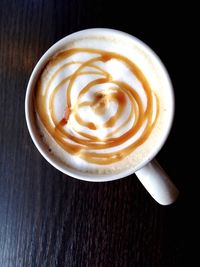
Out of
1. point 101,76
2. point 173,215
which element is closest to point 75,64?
point 101,76

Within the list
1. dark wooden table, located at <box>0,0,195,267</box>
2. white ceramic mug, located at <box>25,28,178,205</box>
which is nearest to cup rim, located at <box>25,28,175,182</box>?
white ceramic mug, located at <box>25,28,178,205</box>

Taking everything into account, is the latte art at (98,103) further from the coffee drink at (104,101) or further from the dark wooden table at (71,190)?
the dark wooden table at (71,190)

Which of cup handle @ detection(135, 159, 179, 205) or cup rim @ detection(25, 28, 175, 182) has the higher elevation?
cup rim @ detection(25, 28, 175, 182)

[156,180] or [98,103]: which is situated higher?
[98,103]

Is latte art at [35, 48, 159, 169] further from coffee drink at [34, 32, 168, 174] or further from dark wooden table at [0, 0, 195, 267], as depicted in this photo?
dark wooden table at [0, 0, 195, 267]

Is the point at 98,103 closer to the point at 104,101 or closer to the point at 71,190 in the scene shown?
the point at 104,101

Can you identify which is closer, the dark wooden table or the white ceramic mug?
the white ceramic mug

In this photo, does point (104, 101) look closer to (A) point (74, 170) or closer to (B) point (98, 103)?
(B) point (98, 103)

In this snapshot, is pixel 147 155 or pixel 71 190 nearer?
pixel 147 155

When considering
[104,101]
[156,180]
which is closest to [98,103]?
[104,101]
